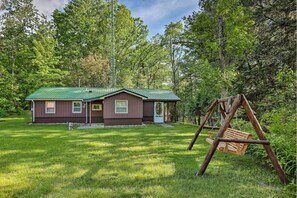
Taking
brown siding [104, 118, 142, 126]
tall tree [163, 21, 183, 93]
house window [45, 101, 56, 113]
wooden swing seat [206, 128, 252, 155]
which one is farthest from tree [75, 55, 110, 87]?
wooden swing seat [206, 128, 252, 155]

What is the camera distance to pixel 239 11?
9.22 metres

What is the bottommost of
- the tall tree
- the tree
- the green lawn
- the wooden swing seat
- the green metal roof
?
the green lawn

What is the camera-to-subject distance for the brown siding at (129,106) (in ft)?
45.3

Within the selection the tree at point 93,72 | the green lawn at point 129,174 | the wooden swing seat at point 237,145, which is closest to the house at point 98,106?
the tree at point 93,72

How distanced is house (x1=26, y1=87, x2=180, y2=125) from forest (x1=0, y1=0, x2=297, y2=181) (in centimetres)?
335

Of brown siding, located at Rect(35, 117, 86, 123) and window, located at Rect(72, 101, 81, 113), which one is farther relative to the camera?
window, located at Rect(72, 101, 81, 113)

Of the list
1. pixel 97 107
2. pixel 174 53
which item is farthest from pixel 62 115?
pixel 174 53

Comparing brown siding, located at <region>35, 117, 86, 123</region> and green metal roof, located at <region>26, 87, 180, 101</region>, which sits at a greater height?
green metal roof, located at <region>26, 87, 180, 101</region>

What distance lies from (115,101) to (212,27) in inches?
316

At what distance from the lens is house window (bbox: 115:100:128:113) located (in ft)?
45.9

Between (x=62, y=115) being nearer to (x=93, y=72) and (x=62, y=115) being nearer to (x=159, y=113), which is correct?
(x=93, y=72)

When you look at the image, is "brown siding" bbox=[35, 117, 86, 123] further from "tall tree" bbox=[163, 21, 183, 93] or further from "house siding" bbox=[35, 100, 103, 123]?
"tall tree" bbox=[163, 21, 183, 93]

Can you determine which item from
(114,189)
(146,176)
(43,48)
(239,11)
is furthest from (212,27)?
(43,48)

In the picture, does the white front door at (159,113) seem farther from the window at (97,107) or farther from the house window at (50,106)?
the house window at (50,106)
